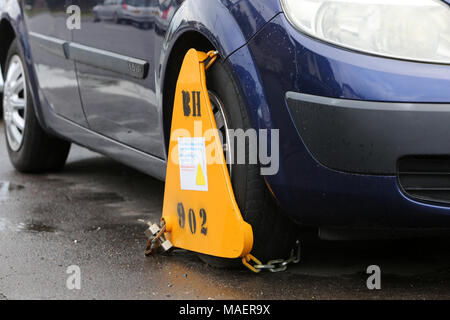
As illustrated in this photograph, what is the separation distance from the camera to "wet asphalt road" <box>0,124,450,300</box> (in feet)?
10.1

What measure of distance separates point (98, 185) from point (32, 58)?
0.82 meters

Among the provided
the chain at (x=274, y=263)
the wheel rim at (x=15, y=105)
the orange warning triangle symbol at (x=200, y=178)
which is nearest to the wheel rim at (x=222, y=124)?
the orange warning triangle symbol at (x=200, y=178)

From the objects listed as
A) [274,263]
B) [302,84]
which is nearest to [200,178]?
[274,263]

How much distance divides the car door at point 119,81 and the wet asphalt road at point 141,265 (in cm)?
42

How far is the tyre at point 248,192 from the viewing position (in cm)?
311

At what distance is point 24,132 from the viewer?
5480 mm

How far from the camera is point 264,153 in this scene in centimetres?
300

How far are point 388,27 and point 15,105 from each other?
3.31 m

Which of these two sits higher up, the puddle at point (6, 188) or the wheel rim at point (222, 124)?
the wheel rim at point (222, 124)

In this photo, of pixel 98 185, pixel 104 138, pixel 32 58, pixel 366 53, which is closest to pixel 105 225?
pixel 104 138

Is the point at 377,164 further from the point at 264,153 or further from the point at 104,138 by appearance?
the point at 104,138

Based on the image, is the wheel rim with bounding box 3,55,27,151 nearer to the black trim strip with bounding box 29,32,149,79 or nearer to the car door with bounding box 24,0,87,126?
the car door with bounding box 24,0,87,126

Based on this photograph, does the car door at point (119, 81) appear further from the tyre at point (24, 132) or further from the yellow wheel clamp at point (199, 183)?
the tyre at point (24, 132)

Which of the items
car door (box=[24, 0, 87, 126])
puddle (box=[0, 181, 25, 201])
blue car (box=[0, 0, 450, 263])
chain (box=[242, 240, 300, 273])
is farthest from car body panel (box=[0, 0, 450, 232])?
puddle (box=[0, 181, 25, 201])
